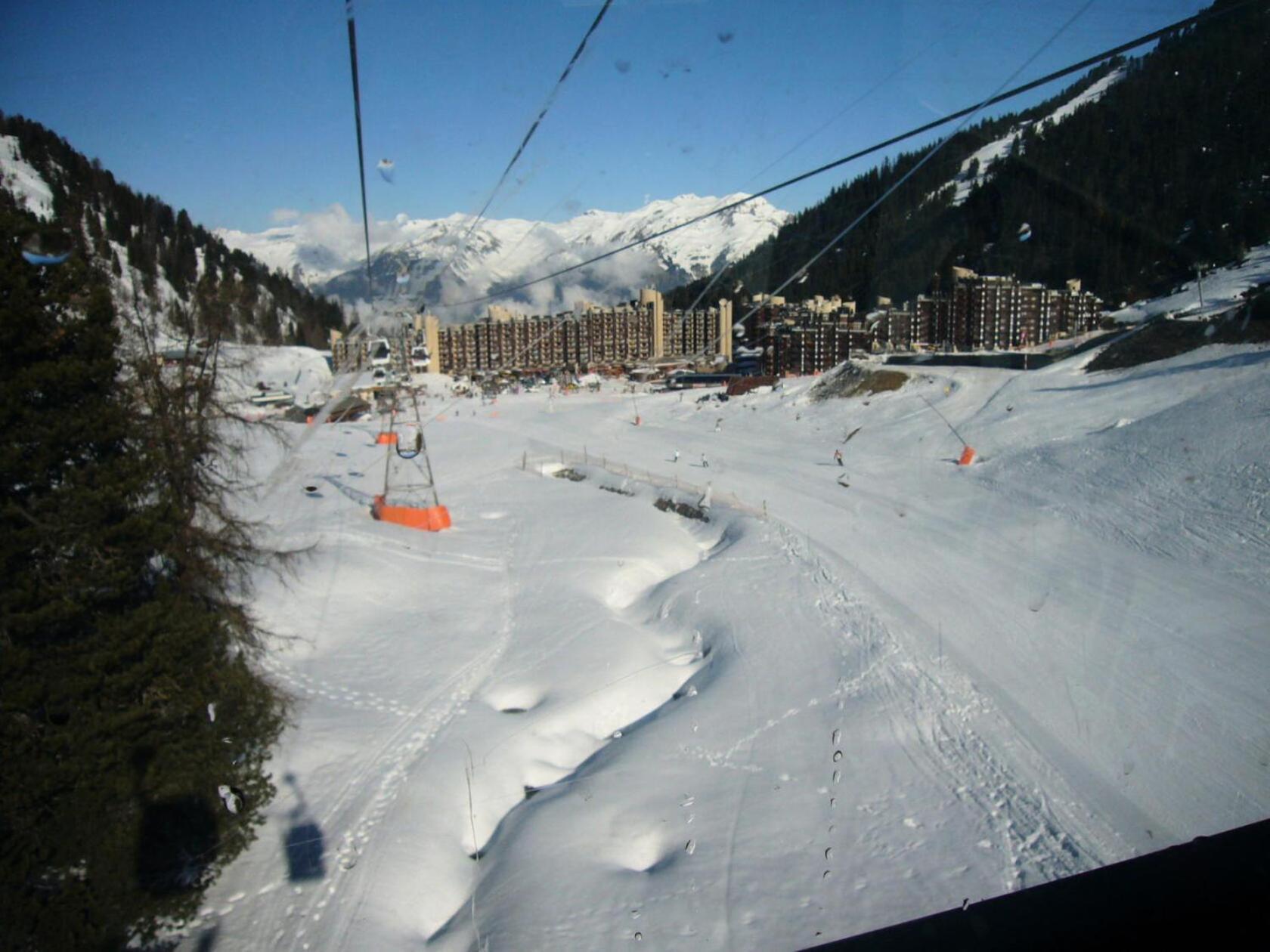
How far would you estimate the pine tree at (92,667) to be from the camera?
141 inches

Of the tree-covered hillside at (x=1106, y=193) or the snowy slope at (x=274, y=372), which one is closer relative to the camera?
the tree-covered hillside at (x=1106, y=193)

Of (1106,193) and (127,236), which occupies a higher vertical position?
(1106,193)

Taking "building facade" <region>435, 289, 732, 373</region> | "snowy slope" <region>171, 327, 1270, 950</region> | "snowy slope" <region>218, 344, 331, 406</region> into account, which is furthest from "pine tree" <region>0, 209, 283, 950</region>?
"building facade" <region>435, 289, 732, 373</region>

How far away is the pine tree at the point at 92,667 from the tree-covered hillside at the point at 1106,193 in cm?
541

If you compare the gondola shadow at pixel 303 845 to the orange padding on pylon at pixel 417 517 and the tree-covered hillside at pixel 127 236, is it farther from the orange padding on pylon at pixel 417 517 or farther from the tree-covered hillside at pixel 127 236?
the orange padding on pylon at pixel 417 517

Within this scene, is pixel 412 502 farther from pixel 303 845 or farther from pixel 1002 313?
pixel 1002 313

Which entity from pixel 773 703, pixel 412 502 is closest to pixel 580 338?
pixel 412 502

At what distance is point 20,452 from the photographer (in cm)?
378

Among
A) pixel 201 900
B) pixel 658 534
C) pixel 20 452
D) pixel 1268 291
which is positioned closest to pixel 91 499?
pixel 20 452

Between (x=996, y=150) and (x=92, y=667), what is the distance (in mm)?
19300

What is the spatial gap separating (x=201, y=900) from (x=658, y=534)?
857 centimetres

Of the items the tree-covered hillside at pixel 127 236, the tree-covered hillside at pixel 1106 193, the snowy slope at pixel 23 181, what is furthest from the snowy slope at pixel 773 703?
the snowy slope at pixel 23 181

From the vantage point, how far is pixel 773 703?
5.96 meters

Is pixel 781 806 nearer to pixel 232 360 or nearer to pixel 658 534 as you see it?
pixel 232 360
